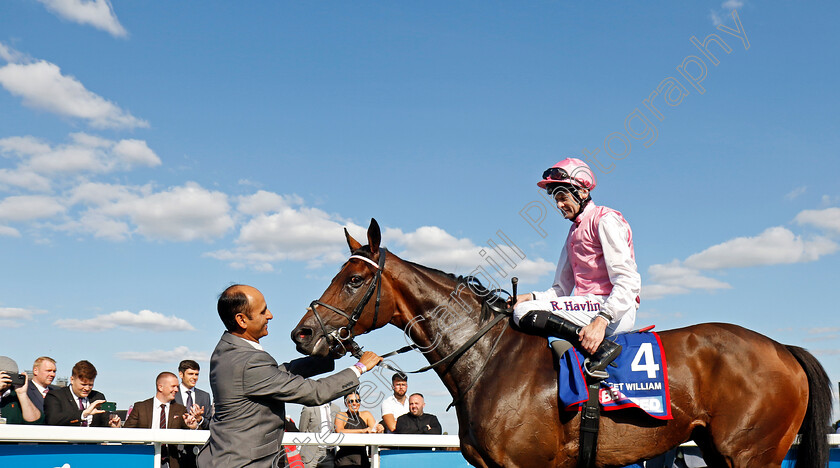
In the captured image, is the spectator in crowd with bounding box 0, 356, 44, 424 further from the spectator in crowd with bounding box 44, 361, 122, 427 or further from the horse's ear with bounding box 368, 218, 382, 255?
the horse's ear with bounding box 368, 218, 382, 255

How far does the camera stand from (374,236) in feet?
14.6

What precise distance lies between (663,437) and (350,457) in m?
3.75

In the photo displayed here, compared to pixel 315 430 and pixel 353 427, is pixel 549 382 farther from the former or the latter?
pixel 353 427

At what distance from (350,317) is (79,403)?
398cm

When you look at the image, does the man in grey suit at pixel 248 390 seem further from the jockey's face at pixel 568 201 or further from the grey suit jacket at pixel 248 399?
the jockey's face at pixel 568 201

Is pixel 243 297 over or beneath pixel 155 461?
over

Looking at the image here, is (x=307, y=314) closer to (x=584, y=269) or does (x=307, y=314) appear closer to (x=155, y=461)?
(x=584, y=269)

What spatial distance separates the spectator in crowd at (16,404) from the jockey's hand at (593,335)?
5.12 m

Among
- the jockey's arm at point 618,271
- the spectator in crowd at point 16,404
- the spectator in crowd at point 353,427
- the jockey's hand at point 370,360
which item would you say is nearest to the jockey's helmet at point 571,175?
the jockey's arm at point 618,271

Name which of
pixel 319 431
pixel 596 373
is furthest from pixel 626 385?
pixel 319 431

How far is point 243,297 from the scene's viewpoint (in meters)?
3.74

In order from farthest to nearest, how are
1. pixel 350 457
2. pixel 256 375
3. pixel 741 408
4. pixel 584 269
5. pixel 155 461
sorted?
pixel 350 457 < pixel 155 461 < pixel 584 269 < pixel 741 408 < pixel 256 375

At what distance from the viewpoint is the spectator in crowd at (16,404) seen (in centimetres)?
629

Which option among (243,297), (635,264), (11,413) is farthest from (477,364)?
(11,413)
